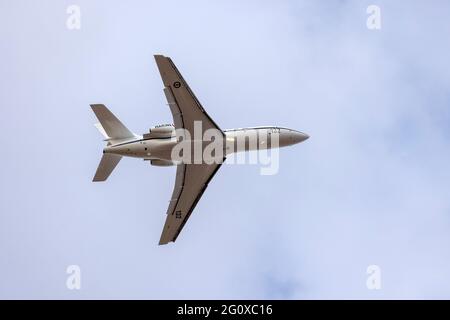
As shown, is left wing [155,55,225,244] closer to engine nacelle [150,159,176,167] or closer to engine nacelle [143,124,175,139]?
engine nacelle [143,124,175,139]

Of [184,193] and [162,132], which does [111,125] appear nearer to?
[162,132]

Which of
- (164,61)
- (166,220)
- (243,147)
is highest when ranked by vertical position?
(164,61)

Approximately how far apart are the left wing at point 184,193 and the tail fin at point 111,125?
6588 millimetres

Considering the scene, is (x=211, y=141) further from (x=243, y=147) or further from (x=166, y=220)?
(x=166, y=220)

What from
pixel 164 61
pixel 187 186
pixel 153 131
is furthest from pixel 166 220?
pixel 164 61

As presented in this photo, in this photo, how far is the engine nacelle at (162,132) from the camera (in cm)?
9769

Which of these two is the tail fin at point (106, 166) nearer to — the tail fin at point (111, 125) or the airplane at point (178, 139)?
the airplane at point (178, 139)

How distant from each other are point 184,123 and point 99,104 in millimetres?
7886

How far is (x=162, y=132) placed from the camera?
97750mm

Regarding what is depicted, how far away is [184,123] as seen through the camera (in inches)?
3826

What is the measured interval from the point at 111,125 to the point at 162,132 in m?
4.69

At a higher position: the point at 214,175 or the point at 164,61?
the point at 164,61

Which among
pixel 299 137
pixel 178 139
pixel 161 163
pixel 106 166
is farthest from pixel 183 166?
pixel 299 137

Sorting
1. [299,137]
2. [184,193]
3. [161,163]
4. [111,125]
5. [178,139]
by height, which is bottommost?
[184,193]
